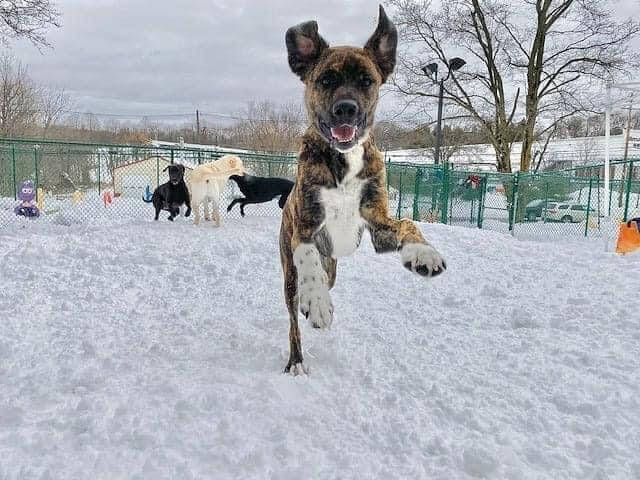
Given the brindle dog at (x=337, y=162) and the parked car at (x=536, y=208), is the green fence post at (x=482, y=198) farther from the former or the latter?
the brindle dog at (x=337, y=162)

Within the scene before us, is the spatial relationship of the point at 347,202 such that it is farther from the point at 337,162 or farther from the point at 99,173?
the point at 99,173

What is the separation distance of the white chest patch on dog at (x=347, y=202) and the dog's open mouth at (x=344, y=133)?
0.25 m

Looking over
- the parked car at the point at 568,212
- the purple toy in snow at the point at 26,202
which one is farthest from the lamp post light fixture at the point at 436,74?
the purple toy in snow at the point at 26,202

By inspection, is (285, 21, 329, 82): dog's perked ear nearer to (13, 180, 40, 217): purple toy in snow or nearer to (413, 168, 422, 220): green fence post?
(13, 180, 40, 217): purple toy in snow

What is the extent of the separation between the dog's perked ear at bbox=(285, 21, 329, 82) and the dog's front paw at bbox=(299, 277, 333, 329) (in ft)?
4.20

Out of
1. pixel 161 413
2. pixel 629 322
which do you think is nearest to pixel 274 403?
pixel 161 413

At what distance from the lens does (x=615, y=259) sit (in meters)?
7.45

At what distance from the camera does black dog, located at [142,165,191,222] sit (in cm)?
915

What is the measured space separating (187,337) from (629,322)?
13.6 ft

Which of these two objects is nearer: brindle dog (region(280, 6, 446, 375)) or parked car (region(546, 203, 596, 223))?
brindle dog (region(280, 6, 446, 375))

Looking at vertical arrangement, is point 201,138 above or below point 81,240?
above

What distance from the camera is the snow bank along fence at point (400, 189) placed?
12461mm

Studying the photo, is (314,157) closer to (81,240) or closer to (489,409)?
(489,409)

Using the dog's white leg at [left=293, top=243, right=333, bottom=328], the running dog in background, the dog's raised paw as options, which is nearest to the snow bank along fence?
the running dog in background
